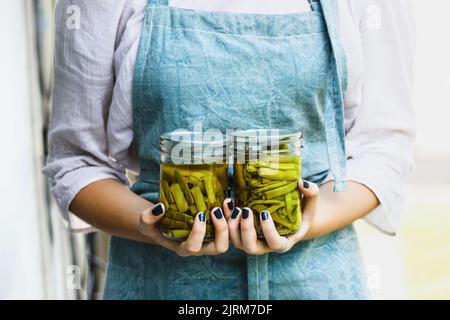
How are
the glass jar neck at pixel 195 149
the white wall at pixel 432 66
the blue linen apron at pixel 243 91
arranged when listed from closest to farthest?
the glass jar neck at pixel 195 149 → the blue linen apron at pixel 243 91 → the white wall at pixel 432 66

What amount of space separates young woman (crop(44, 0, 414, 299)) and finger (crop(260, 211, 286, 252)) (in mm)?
73

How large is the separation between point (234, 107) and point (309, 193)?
149 mm

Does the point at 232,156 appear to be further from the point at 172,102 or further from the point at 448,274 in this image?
the point at 448,274

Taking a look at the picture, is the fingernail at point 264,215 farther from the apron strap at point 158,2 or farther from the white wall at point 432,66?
the white wall at point 432,66

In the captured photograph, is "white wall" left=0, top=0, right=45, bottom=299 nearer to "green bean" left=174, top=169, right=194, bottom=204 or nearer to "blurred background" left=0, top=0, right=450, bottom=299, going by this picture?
"blurred background" left=0, top=0, right=450, bottom=299

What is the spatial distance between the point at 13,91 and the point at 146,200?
681 mm

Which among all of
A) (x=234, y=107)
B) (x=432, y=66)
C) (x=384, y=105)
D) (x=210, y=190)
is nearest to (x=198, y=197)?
(x=210, y=190)

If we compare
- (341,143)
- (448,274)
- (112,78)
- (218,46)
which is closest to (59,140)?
(112,78)

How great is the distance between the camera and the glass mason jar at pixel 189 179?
2.05ft

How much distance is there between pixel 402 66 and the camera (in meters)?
0.80

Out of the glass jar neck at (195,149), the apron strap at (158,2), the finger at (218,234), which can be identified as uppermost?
the apron strap at (158,2)

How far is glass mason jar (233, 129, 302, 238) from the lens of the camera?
2.05ft

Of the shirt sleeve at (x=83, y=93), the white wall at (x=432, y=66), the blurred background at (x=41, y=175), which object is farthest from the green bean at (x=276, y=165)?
the white wall at (x=432, y=66)

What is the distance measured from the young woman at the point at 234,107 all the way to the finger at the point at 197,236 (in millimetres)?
75
